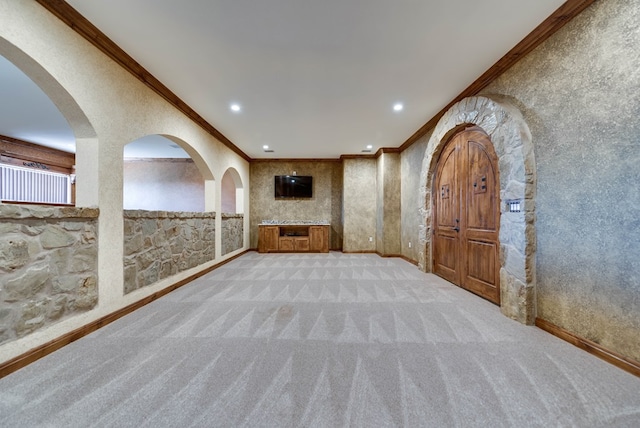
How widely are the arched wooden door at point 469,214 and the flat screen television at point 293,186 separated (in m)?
3.91

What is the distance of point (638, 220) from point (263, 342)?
285 centimetres

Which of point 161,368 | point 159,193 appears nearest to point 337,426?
point 161,368

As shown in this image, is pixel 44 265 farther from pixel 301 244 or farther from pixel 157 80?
pixel 301 244

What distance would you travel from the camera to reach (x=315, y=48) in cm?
239

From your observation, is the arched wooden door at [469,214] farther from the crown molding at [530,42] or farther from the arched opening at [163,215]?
the arched opening at [163,215]

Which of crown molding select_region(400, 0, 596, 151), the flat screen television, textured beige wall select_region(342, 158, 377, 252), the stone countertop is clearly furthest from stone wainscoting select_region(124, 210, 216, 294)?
crown molding select_region(400, 0, 596, 151)

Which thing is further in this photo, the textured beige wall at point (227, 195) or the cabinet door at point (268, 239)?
the textured beige wall at point (227, 195)

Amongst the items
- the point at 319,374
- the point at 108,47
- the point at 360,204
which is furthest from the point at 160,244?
the point at 360,204

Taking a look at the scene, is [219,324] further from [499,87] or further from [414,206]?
[414,206]

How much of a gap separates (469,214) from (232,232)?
5.03m

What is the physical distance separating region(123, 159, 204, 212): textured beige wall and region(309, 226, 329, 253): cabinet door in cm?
313

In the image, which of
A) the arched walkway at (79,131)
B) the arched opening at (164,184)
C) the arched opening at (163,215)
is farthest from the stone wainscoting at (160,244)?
the arched opening at (164,184)

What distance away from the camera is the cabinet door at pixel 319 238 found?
686cm

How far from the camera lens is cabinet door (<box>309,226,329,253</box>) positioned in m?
6.86
